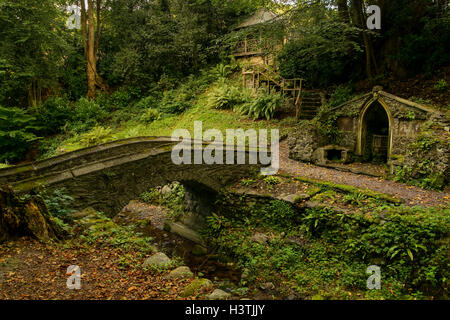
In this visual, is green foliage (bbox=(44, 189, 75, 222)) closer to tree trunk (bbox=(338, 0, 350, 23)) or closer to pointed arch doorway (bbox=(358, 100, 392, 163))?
pointed arch doorway (bbox=(358, 100, 392, 163))

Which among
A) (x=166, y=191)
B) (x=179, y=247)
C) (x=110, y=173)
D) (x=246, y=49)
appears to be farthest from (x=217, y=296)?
(x=246, y=49)

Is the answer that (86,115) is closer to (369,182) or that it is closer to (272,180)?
(272,180)

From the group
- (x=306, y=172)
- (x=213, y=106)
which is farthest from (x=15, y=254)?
(x=213, y=106)

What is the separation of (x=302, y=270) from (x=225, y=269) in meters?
2.32

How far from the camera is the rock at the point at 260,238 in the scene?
8.17 metres

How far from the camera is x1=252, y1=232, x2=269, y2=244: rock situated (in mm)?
8170

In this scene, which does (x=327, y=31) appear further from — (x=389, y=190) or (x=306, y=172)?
(x=389, y=190)

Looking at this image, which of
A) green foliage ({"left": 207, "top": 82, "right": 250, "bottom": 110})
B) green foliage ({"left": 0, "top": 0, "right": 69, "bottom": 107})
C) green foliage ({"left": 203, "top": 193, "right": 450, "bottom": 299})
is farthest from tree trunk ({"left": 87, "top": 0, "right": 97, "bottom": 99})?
green foliage ({"left": 203, "top": 193, "right": 450, "bottom": 299})

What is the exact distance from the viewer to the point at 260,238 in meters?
8.29

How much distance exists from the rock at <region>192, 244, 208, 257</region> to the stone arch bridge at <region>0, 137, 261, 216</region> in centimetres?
202

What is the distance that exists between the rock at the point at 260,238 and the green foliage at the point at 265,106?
8064 millimetres

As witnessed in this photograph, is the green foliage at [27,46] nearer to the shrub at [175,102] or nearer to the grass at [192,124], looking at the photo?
the grass at [192,124]

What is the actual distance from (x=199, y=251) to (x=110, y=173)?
4003 millimetres

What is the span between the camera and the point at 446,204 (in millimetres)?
6812
